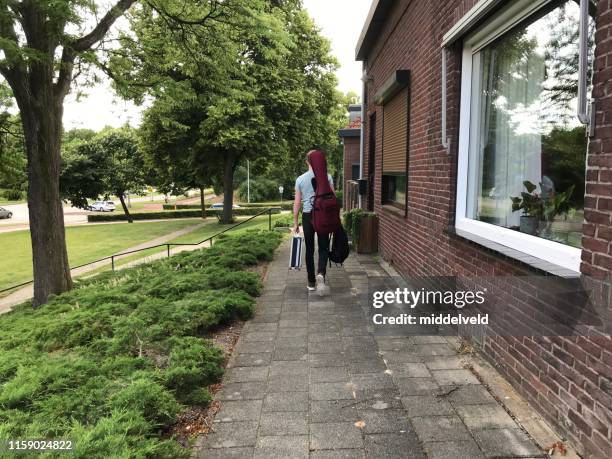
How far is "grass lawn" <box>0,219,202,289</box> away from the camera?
1808cm

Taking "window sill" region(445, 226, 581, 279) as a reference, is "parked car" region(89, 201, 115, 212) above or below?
below

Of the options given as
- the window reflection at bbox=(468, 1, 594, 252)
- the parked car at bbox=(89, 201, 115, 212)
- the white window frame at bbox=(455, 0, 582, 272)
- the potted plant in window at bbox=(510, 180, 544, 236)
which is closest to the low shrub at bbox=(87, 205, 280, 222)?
the parked car at bbox=(89, 201, 115, 212)

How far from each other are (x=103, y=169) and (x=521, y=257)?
3781cm

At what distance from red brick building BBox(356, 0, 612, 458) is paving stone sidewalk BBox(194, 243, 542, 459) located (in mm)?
365

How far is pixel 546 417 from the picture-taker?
2.55 metres

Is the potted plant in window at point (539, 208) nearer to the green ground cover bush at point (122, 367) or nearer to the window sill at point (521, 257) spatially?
the window sill at point (521, 257)

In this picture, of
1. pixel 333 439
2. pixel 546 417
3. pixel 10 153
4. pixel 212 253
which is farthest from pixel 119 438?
pixel 10 153

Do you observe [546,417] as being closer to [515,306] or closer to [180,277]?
[515,306]

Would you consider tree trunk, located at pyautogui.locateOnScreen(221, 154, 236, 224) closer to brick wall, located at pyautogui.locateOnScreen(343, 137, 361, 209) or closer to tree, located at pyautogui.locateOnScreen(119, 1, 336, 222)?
tree, located at pyautogui.locateOnScreen(119, 1, 336, 222)

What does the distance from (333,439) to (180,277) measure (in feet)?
13.3

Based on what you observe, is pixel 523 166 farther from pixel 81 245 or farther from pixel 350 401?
pixel 81 245

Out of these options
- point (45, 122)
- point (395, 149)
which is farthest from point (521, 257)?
point (45, 122)

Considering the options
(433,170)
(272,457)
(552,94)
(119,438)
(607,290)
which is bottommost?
(272,457)

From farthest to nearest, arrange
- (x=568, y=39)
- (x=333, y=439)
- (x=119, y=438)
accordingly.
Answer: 1. (x=568, y=39)
2. (x=333, y=439)
3. (x=119, y=438)
